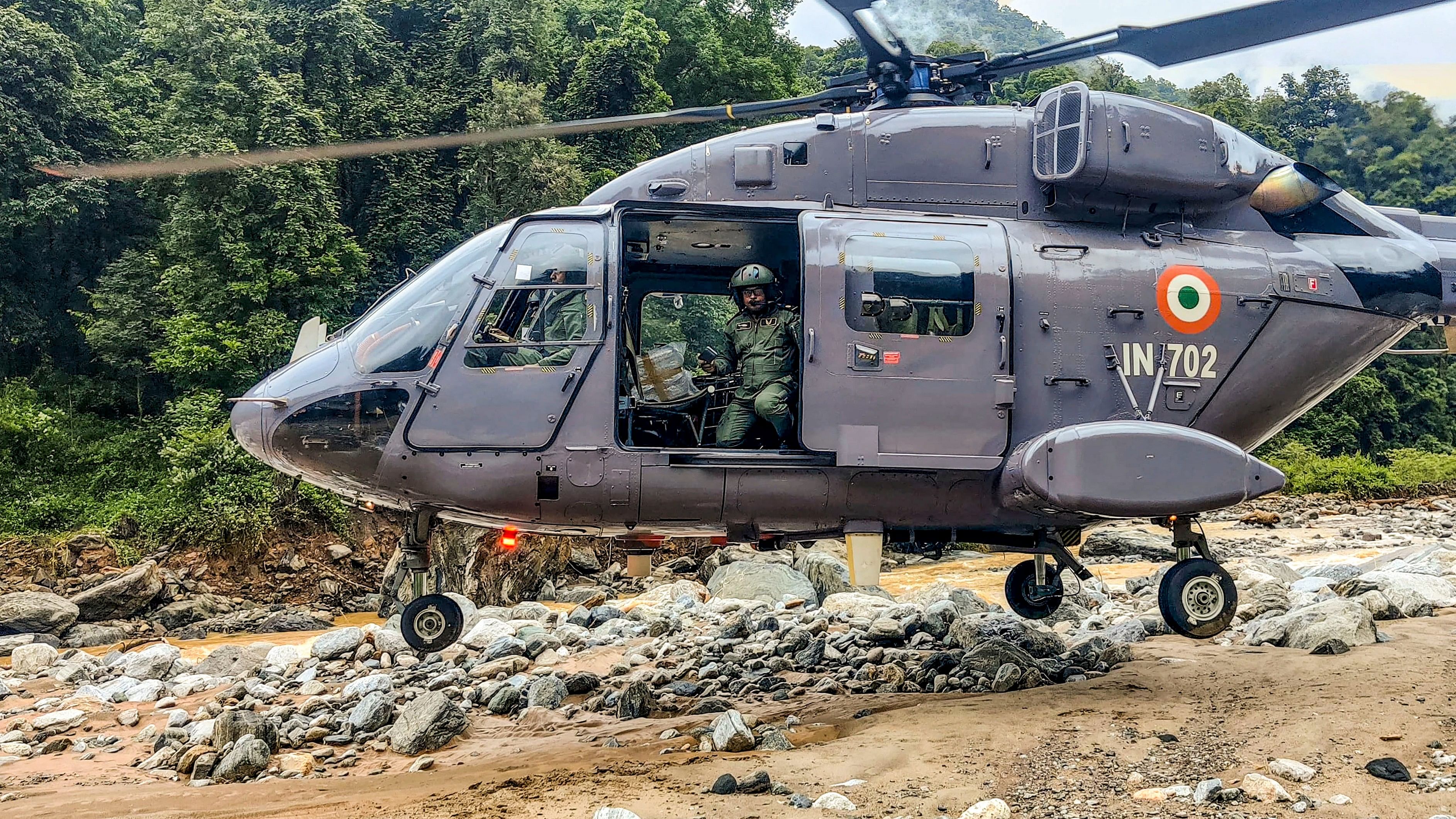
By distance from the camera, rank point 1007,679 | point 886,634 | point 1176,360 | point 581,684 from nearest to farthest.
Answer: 1. point 1176,360
2. point 1007,679
3. point 581,684
4. point 886,634

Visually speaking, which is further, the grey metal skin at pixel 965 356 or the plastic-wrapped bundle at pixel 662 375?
the plastic-wrapped bundle at pixel 662 375

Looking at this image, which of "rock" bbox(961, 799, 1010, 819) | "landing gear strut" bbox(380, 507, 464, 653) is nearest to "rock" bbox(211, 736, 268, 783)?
"landing gear strut" bbox(380, 507, 464, 653)

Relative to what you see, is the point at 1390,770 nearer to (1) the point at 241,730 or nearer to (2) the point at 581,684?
(2) the point at 581,684

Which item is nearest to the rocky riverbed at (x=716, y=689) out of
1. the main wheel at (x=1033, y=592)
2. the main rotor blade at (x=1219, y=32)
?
the main wheel at (x=1033, y=592)

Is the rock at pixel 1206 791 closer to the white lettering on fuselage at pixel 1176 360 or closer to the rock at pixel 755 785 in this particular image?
the rock at pixel 755 785

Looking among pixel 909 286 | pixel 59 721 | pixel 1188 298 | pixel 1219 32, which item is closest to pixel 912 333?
pixel 909 286

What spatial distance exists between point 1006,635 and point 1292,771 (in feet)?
14.1

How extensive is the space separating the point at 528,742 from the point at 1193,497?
4.56 metres

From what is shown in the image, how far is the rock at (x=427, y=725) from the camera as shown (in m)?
7.59

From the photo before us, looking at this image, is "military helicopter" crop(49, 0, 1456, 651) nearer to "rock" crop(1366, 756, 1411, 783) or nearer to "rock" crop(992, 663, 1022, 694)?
"rock" crop(992, 663, 1022, 694)

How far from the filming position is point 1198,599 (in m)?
7.64

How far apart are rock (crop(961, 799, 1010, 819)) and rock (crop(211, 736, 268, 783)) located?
4374 mm

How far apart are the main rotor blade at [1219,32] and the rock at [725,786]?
16.5 feet

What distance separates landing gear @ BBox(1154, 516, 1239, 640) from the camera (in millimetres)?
7594
